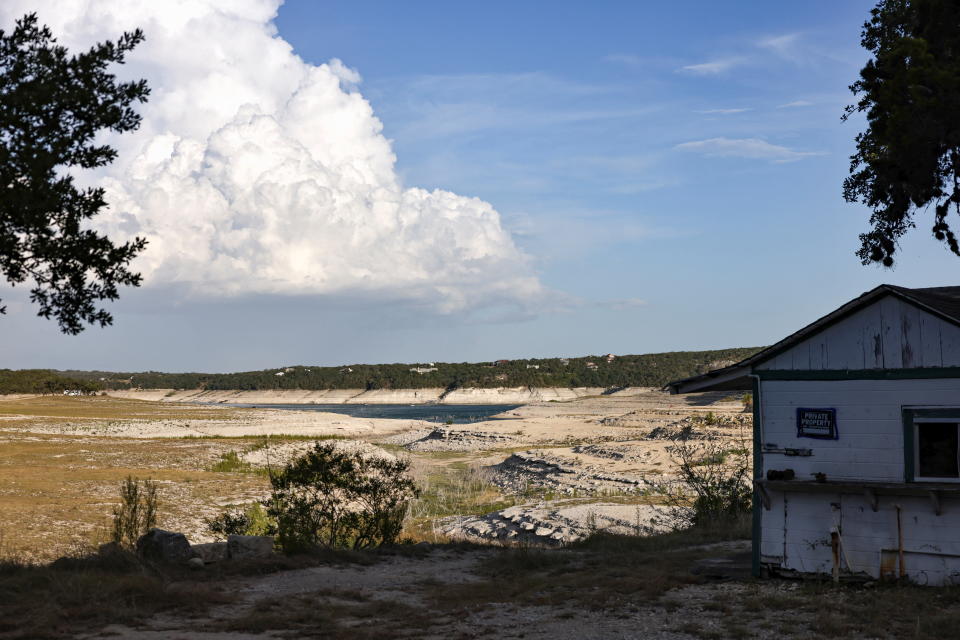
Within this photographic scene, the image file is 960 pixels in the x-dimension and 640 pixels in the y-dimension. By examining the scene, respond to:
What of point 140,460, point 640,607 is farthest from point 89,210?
point 140,460

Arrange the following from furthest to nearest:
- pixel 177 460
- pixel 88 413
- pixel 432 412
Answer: pixel 432 412 → pixel 88 413 → pixel 177 460

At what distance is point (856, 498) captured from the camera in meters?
12.7

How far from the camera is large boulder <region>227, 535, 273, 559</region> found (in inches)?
643

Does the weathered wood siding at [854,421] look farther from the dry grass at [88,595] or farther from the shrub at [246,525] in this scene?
the shrub at [246,525]

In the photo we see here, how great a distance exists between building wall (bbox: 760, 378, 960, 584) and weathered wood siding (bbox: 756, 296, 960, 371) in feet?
0.99

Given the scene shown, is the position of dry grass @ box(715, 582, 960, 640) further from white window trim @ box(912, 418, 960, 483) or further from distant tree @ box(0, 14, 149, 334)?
distant tree @ box(0, 14, 149, 334)

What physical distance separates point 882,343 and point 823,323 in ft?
3.02

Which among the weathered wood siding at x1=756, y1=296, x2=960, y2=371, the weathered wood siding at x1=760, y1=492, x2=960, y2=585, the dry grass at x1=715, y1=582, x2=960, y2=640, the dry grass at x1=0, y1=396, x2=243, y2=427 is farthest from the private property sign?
the dry grass at x1=0, y1=396, x2=243, y2=427

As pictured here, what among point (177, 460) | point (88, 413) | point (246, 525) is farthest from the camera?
point (88, 413)

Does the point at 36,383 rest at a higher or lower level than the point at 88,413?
higher

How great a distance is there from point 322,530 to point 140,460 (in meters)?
25.9

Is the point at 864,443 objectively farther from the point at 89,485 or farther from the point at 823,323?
the point at 89,485

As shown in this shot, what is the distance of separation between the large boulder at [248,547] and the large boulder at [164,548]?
0.98 m

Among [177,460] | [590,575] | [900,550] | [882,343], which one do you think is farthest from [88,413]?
[900,550]
